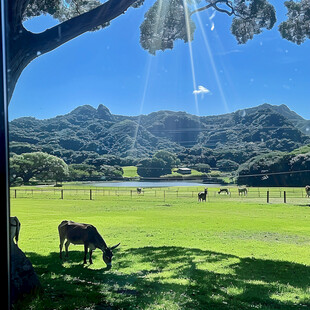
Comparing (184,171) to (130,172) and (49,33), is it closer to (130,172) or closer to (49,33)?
(130,172)

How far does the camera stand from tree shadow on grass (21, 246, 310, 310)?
135 inches

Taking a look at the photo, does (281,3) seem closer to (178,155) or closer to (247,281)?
(247,281)

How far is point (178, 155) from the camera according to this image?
2447 inches

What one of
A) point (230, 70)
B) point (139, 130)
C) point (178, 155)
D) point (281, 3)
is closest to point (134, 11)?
point (281, 3)

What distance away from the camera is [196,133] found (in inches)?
3071

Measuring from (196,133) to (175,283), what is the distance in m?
75.0

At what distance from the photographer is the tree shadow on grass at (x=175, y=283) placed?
3.43 meters

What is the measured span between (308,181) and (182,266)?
39.8 meters

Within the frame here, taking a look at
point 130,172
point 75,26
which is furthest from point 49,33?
point 130,172

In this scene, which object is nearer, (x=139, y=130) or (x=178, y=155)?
(x=178, y=155)

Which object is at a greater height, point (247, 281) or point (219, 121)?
point (219, 121)

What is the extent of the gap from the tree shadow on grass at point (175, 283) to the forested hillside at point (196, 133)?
30274 mm

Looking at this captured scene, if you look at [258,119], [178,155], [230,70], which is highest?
[258,119]

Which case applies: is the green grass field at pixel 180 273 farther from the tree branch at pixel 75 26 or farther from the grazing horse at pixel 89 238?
the tree branch at pixel 75 26
